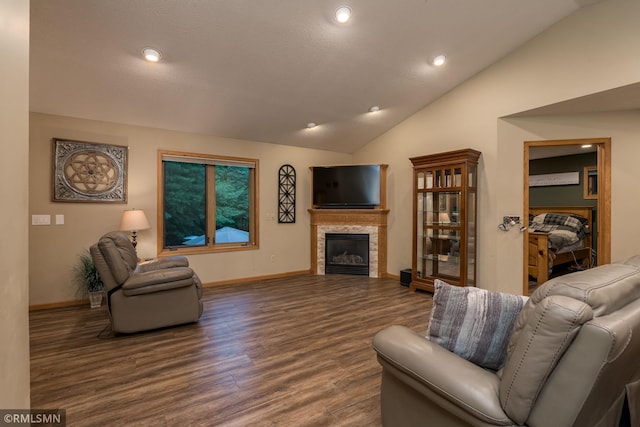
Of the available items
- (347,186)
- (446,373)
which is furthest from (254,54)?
(446,373)

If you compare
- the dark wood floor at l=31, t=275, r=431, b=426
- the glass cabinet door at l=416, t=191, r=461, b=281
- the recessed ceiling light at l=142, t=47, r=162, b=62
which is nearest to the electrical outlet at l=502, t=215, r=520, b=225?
the glass cabinet door at l=416, t=191, r=461, b=281

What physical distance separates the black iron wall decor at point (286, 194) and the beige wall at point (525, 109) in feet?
7.42

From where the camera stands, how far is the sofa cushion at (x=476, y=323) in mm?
1323

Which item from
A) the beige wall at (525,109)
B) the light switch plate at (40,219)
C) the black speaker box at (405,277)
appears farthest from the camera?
the black speaker box at (405,277)

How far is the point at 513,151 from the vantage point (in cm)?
404

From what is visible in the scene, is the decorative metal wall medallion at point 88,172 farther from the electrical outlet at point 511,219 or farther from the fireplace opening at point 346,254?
the electrical outlet at point 511,219

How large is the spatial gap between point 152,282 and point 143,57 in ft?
7.47

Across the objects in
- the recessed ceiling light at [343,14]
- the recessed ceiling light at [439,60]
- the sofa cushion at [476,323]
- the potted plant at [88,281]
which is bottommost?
the potted plant at [88,281]

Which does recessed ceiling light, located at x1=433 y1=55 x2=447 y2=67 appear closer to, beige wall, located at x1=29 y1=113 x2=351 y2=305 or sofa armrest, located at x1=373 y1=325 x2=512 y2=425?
beige wall, located at x1=29 y1=113 x2=351 y2=305

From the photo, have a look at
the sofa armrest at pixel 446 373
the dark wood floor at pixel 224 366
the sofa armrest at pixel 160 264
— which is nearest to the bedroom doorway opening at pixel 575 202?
the dark wood floor at pixel 224 366

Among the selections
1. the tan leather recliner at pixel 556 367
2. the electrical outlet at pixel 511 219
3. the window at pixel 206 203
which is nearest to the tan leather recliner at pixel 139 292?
the window at pixel 206 203

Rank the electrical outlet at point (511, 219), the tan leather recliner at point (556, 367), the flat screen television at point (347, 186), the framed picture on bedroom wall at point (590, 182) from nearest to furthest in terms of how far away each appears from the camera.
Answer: the tan leather recliner at point (556, 367) < the electrical outlet at point (511, 219) < the flat screen television at point (347, 186) < the framed picture on bedroom wall at point (590, 182)

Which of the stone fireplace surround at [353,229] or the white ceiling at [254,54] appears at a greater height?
the white ceiling at [254,54]

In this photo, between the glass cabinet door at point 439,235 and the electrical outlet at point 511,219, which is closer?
the electrical outlet at point 511,219
